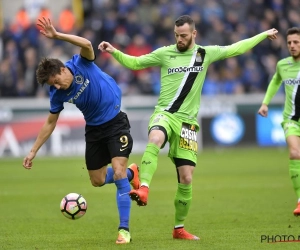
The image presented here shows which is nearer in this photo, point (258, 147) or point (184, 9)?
point (258, 147)

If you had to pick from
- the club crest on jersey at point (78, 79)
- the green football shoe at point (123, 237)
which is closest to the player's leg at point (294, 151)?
the green football shoe at point (123, 237)

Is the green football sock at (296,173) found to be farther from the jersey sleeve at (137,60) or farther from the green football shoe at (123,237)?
the green football shoe at (123,237)

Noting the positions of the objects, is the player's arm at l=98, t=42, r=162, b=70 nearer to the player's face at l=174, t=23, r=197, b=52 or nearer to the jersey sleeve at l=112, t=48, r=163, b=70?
the jersey sleeve at l=112, t=48, r=163, b=70

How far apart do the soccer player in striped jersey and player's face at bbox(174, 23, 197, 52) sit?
98 centimetres

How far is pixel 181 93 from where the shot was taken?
9.77 metres

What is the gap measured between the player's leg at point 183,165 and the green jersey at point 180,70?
24cm

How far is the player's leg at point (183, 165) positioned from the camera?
31.5ft

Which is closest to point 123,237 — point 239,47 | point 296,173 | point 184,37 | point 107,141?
point 107,141

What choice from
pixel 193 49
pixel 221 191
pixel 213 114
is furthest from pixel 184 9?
pixel 193 49

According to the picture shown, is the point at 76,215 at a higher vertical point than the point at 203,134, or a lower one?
lower

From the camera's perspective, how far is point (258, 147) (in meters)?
24.3

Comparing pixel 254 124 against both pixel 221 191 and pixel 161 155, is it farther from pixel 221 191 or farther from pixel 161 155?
pixel 221 191

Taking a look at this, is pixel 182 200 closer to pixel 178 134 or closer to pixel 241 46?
pixel 178 134

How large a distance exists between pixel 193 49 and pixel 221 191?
235 inches
